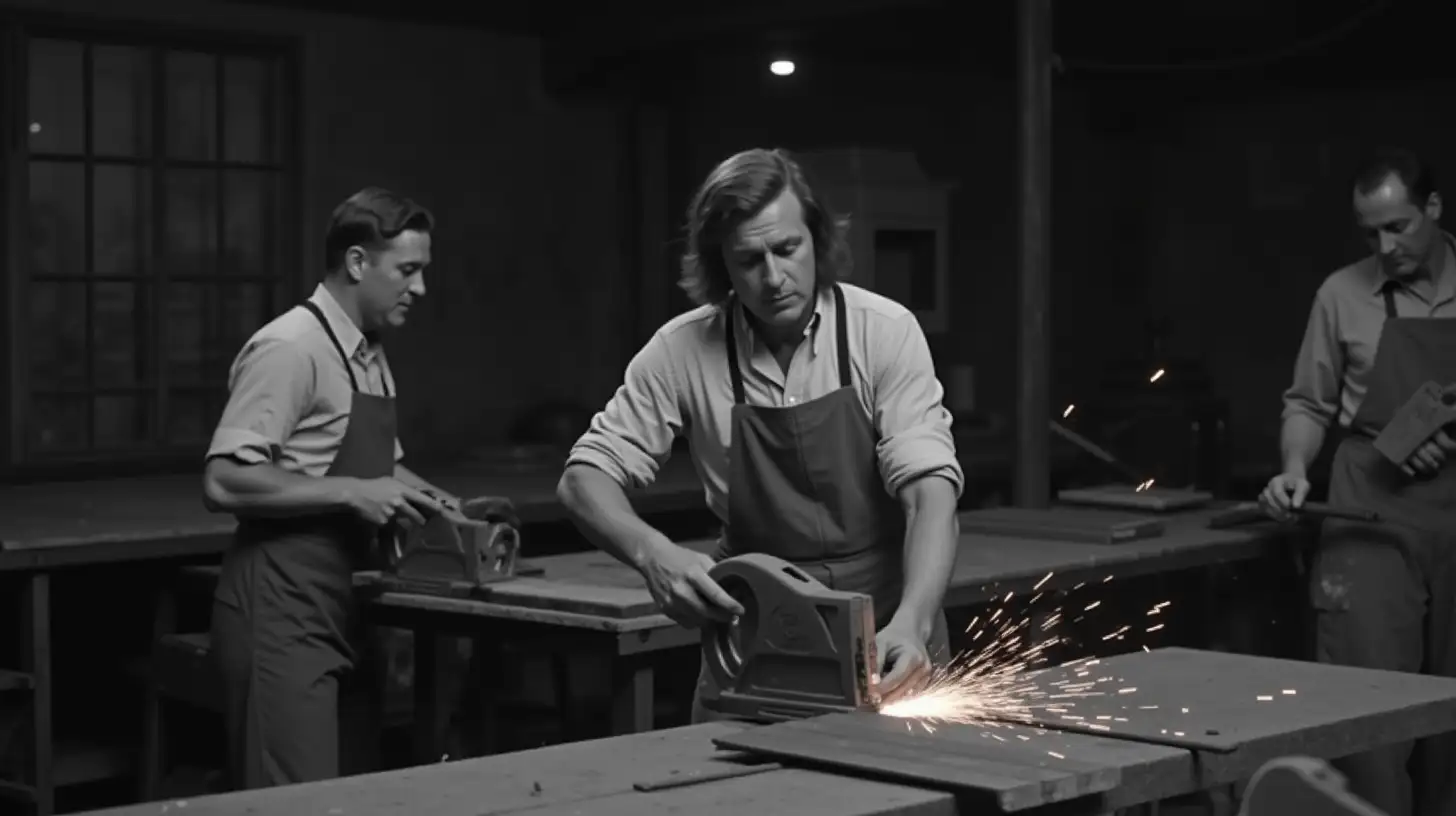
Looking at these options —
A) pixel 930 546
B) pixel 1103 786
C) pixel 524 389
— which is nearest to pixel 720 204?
pixel 930 546

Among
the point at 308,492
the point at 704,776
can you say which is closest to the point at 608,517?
the point at 704,776


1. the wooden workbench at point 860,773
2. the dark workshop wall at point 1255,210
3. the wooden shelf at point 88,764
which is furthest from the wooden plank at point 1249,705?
the dark workshop wall at point 1255,210

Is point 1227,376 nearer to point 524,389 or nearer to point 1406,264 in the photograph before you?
point 524,389

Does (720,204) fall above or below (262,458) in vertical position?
above

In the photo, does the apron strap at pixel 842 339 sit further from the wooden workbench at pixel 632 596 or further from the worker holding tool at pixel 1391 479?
the worker holding tool at pixel 1391 479

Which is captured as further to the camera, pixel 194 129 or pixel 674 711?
pixel 194 129

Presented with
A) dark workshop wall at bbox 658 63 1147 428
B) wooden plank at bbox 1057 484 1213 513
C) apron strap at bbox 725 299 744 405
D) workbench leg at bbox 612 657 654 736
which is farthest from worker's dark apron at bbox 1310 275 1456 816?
dark workshop wall at bbox 658 63 1147 428

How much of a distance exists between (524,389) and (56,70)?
2.43 m

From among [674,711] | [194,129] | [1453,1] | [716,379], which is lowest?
[674,711]

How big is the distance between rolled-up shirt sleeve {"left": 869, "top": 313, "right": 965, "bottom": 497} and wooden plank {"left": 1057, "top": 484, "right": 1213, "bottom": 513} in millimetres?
2643

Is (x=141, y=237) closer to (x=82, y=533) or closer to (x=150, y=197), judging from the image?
(x=150, y=197)

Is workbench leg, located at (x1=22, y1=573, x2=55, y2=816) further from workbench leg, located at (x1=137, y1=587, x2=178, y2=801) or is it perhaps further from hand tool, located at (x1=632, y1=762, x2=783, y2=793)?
hand tool, located at (x1=632, y1=762, x2=783, y2=793)

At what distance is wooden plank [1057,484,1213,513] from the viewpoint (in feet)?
20.1

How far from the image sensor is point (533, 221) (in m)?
8.70
